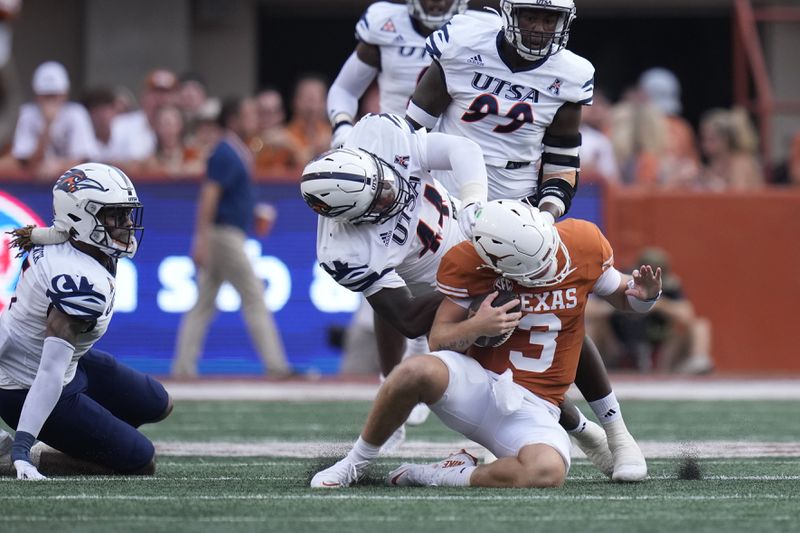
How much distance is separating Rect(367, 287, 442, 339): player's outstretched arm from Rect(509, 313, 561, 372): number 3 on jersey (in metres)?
0.39

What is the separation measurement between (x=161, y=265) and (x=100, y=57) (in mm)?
3938

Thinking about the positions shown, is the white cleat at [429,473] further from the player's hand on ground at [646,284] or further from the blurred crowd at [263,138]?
the blurred crowd at [263,138]

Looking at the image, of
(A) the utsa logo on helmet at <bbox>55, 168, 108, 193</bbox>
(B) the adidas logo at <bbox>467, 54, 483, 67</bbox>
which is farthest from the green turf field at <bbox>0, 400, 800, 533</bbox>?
(B) the adidas logo at <bbox>467, 54, 483, 67</bbox>

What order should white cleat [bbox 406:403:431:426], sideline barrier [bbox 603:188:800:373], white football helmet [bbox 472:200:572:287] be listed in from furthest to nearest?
sideline barrier [bbox 603:188:800:373] < white cleat [bbox 406:403:431:426] < white football helmet [bbox 472:200:572:287]

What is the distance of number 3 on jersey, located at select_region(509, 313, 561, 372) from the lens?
5535mm

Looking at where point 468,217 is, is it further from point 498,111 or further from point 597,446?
point 597,446

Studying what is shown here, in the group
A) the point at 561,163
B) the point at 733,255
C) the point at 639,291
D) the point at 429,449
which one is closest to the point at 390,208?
the point at 561,163

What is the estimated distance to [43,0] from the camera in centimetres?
1557

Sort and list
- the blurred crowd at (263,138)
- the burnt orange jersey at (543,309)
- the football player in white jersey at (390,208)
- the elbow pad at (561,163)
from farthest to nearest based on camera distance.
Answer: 1. the blurred crowd at (263,138)
2. the elbow pad at (561,163)
3. the football player in white jersey at (390,208)
4. the burnt orange jersey at (543,309)

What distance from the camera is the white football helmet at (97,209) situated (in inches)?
227

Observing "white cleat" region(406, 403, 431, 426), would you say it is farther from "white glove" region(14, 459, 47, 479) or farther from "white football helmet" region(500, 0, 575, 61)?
"white glove" region(14, 459, 47, 479)

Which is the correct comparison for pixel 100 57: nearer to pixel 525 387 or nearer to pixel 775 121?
pixel 775 121

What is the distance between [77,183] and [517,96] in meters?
1.76

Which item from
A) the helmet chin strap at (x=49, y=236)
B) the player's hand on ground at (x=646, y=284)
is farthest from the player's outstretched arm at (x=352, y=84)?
the player's hand on ground at (x=646, y=284)
